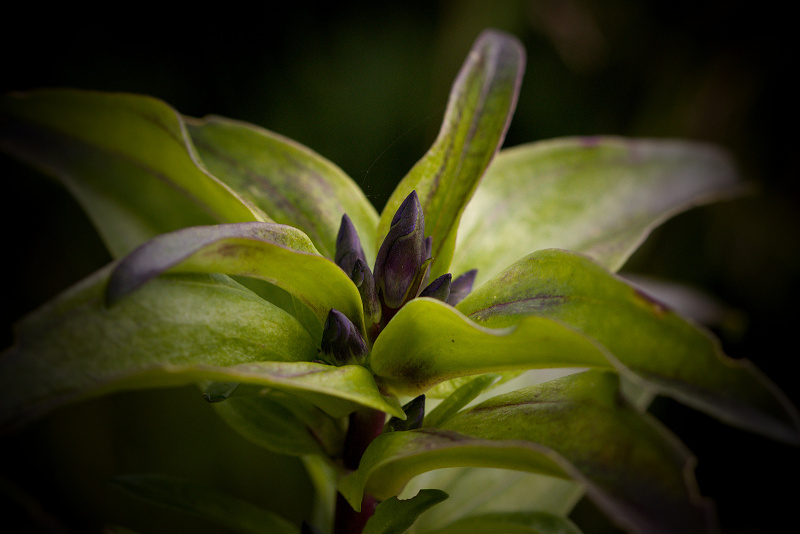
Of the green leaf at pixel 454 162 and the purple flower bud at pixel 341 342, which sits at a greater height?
the green leaf at pixel 454 162

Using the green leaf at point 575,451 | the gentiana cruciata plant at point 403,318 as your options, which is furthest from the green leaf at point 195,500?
the green leaf at point 575,451

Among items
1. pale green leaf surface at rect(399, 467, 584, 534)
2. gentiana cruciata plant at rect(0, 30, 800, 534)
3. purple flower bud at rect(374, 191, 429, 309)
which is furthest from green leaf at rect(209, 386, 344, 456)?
pale green leaf surface at rect(399, 467, 584, 534)

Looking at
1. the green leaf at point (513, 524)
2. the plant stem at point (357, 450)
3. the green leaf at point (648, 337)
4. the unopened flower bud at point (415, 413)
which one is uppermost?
the green leaf at point (648, 337)

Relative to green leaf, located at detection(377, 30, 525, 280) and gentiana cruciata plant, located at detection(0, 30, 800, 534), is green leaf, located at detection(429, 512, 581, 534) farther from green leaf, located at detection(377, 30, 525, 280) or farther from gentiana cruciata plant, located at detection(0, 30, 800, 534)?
green leaf, located at detection(377, 30, 525, 280)

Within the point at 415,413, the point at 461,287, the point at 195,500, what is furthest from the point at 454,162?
the point at 195,500

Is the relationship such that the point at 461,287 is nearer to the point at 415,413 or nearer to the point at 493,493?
the point at 415,413

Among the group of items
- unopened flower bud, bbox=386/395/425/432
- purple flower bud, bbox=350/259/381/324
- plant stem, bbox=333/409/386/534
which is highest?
purple flower bud, bbox=350/259/381/324

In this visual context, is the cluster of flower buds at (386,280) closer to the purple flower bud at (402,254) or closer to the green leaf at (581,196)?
the purple flower bud at (402,254)
